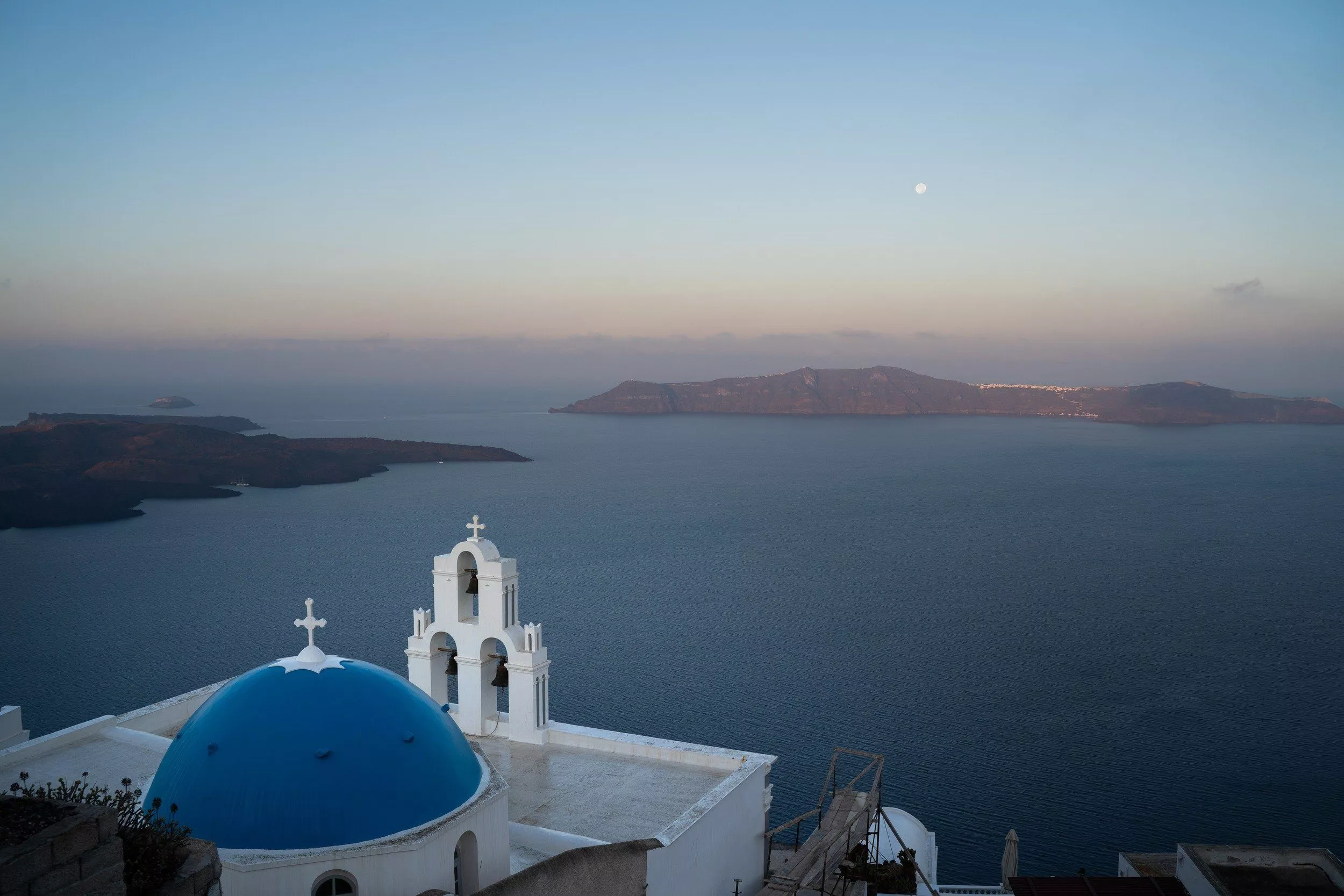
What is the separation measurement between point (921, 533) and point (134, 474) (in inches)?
2001

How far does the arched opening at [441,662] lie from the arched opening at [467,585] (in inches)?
15.3

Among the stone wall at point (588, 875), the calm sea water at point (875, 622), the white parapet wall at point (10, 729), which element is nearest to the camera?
the stone wall at point (588, 875)

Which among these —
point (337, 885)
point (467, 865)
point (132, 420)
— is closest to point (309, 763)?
point (337, 885)

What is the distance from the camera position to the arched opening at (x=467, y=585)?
13.3 metres

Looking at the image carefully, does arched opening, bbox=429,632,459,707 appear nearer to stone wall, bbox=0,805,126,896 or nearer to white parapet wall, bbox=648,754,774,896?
white parapet wall, bbox=648,754,774,896

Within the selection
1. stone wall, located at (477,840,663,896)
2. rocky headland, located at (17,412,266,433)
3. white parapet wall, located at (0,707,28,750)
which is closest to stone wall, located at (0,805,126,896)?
stone wall, located at (477,840,663,896)

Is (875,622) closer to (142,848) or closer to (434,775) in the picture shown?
(434,775)

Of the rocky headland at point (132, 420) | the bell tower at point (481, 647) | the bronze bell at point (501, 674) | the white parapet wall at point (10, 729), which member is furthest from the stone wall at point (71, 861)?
the rocky headland at point (132, 420)

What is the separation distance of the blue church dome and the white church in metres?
0.01

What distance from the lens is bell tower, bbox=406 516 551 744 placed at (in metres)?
13.1

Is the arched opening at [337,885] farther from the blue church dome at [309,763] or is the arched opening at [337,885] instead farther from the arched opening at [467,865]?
the arched opening at [467,865]

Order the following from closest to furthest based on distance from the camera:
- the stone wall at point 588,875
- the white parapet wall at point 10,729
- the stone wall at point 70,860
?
1. the stone wall at point 70,860
2. the stone wall at point 588,875
3. the white parapet wall at point 10,729

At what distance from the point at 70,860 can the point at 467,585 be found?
325 inches

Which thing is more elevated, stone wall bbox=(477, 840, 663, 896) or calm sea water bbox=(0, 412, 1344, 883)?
stone wall bbox=(477, 840, 663, 896)
